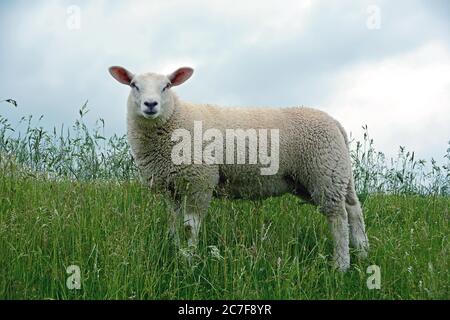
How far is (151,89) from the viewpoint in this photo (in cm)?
548

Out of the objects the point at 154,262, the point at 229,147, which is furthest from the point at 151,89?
the point at 154,262

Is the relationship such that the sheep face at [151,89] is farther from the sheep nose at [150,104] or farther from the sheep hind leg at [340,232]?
the sheep hind leg at [340,232]

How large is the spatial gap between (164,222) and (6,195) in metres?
1.76

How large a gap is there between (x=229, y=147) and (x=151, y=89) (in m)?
0.98

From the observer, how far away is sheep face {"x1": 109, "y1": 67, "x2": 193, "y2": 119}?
5.33 metres

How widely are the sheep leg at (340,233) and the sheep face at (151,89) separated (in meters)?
2.04
